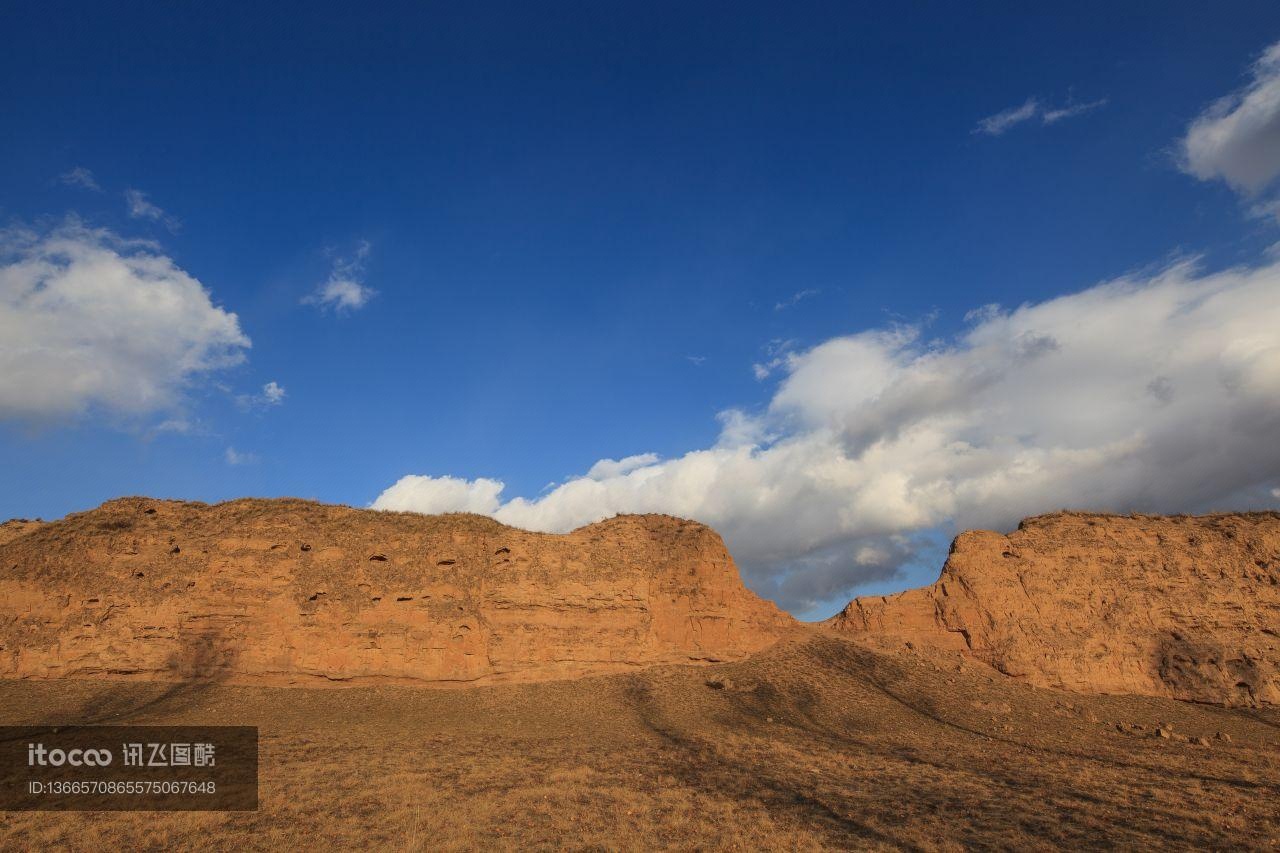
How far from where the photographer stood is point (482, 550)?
86.4 feet

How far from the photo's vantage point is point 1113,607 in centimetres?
2777

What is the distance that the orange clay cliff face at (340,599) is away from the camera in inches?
876

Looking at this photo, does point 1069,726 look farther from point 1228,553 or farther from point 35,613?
point 35,613

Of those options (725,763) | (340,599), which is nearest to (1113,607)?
(725,763)

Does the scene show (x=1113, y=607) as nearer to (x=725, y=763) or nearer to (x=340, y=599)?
(x=725, y=763)

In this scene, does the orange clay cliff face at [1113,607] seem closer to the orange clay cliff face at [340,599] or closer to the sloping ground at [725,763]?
the sloping ground at [725,763]

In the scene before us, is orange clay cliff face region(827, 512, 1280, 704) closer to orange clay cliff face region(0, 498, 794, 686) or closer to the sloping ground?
the sloping ground

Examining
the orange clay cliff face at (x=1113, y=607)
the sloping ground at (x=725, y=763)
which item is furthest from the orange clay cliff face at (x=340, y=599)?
the orange clay cliff face at (x=1113, y=607)

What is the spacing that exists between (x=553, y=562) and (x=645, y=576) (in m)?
3.81

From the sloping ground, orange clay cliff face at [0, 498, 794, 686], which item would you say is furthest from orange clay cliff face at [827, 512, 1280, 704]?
orange clay cliff face at [0, 498, 794, 686]

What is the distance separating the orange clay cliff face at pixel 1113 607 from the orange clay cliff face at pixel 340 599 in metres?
7.84

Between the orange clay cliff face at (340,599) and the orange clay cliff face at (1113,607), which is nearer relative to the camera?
the orange clay cliff face at (340,599)

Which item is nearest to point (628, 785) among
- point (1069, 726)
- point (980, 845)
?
point (980, 845)

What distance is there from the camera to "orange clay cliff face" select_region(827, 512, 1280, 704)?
2623 cm
